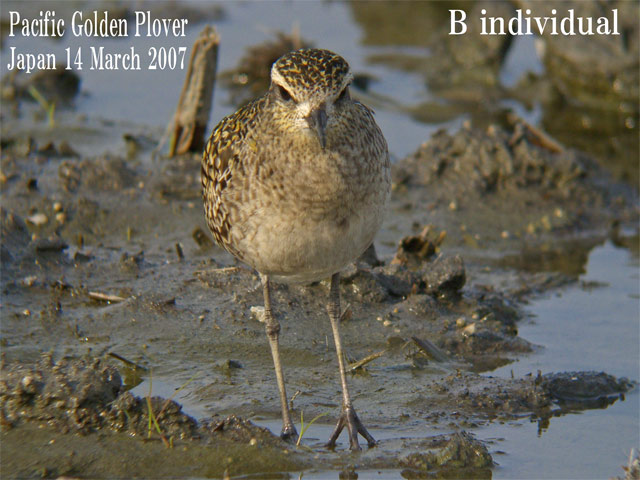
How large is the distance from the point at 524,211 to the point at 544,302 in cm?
168

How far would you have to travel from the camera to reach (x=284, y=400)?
6191 mm

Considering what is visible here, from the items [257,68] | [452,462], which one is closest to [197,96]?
[257,68]

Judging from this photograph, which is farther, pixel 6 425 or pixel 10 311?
pixel 10 311

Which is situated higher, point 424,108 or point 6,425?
point 424,108

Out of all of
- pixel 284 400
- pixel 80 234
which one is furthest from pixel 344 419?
pixel 80 234

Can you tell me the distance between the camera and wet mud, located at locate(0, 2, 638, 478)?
5844 millimetres

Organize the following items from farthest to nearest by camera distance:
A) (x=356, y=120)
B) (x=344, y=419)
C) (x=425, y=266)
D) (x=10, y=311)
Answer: (x=425, y=266) < (x=10, y=311) < (x=344, y=419) < (x=356, y=120)

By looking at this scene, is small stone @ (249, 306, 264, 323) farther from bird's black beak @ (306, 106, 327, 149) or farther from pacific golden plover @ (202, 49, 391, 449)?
bird's black beak @ (306, 106, 327, 149)

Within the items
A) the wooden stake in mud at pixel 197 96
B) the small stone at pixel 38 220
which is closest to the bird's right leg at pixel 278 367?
the small stone at pixel 38 220

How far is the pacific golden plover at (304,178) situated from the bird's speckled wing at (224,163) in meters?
0.01

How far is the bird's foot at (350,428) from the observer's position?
602 centimetres

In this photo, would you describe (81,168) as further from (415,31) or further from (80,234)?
(415,31)

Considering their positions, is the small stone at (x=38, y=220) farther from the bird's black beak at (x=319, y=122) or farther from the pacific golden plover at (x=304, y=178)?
the bird's black beak at (x=319, y=122)

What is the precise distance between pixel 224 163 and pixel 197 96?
4.10 metres
